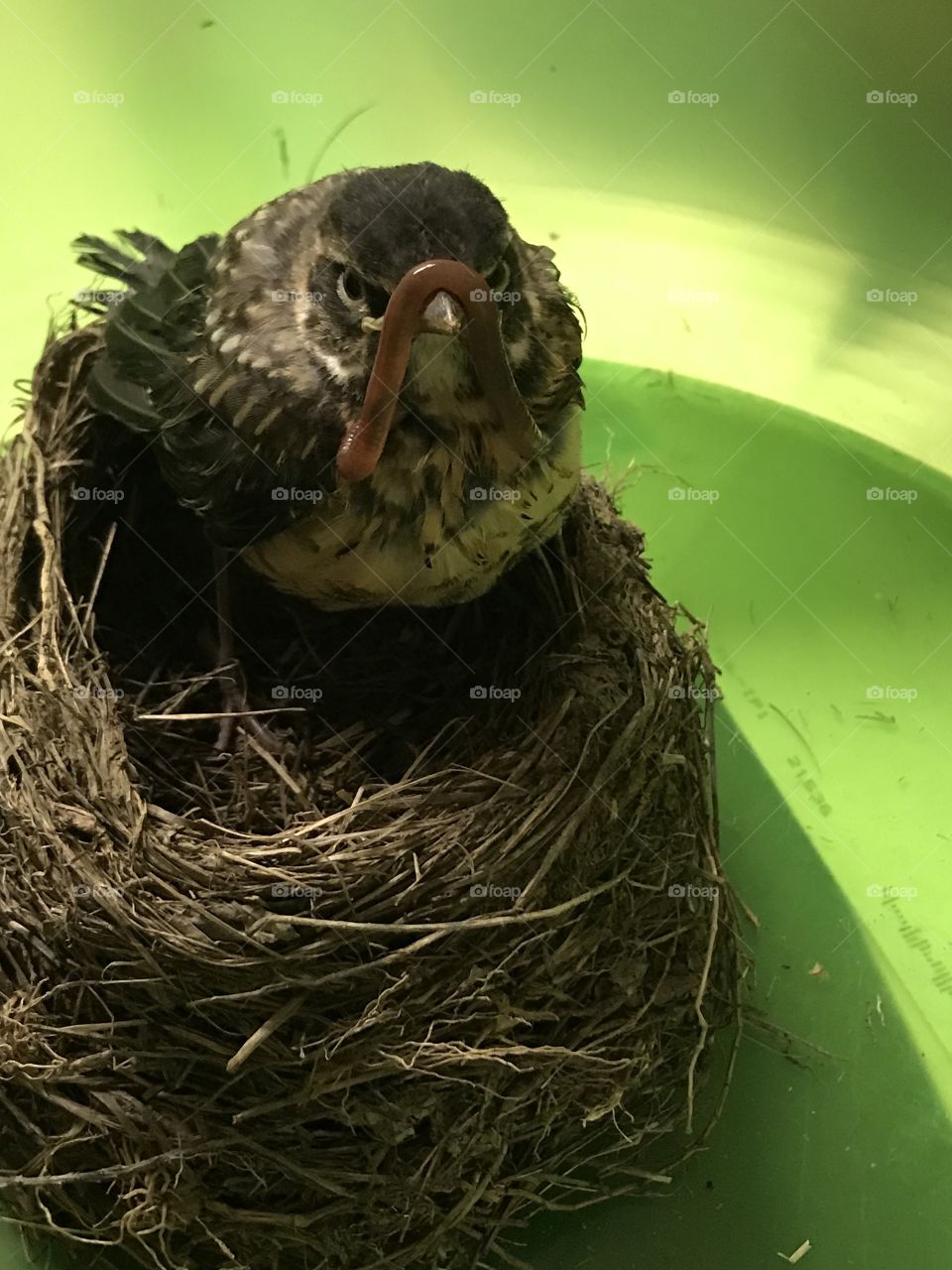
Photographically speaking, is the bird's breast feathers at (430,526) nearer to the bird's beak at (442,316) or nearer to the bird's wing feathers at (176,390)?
the bird's wing feathers at (176,390)

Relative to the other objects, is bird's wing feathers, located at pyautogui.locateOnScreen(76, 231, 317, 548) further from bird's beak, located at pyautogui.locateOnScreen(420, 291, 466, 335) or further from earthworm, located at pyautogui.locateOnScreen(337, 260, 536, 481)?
bird's beak, located at pyautogui.locateOnScreen(420, 291, 466, 335)

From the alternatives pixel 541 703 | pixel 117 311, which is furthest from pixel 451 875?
pixel 117 311

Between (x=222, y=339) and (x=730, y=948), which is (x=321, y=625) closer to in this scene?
(x=222, y=339)

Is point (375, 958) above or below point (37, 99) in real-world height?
below

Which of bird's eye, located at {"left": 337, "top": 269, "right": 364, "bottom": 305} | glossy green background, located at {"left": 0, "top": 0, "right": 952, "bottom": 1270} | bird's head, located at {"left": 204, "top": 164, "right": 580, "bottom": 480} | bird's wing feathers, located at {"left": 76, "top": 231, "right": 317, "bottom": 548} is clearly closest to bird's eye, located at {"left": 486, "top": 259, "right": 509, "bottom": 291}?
bird's head, located at {"left": 204, "top": 164, "right": 580, "bottom": 480}

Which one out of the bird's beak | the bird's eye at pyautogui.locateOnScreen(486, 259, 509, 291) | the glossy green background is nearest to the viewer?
the bird's beak

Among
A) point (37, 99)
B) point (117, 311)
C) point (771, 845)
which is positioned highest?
point (37, 99)

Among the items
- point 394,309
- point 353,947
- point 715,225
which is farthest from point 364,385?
point 715,225

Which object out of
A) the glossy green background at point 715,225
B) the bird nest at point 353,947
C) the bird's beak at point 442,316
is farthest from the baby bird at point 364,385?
the glossy green background at point 715,225
